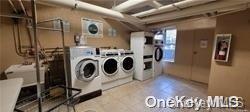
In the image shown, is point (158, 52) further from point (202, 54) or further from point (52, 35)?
point (52, 35)

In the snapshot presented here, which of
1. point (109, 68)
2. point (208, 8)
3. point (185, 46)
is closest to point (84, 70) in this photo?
point (109, 68)

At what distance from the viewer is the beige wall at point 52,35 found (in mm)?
2420

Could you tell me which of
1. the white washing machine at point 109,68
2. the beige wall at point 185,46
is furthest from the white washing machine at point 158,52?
the white washing machine at point 109,68

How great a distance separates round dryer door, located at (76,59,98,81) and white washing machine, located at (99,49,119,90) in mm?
263

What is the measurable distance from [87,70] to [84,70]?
0.12 metres

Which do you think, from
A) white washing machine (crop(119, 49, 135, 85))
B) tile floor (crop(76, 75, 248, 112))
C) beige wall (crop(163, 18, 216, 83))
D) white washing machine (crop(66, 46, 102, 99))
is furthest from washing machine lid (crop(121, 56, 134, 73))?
beige wall (crop(163, 18, 216, 83))

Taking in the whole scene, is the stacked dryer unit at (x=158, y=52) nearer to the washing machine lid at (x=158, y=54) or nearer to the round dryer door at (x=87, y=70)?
the washing machine lid at (x=158, y=54)

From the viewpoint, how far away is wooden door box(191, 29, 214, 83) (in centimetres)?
371

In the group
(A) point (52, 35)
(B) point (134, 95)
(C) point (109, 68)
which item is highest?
(A) point (52, 35)

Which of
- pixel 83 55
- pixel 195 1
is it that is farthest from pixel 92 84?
pixel 195 1

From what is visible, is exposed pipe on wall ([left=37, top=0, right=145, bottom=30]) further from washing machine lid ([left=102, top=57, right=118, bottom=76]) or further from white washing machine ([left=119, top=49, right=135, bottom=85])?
washing machine lid ([left=102, top=57, right=118, bottom=76])

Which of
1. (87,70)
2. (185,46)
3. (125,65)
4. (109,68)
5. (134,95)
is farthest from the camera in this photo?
(185,46)

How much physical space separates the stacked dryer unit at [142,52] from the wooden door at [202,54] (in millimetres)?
1326

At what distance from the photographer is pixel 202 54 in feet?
12.7
